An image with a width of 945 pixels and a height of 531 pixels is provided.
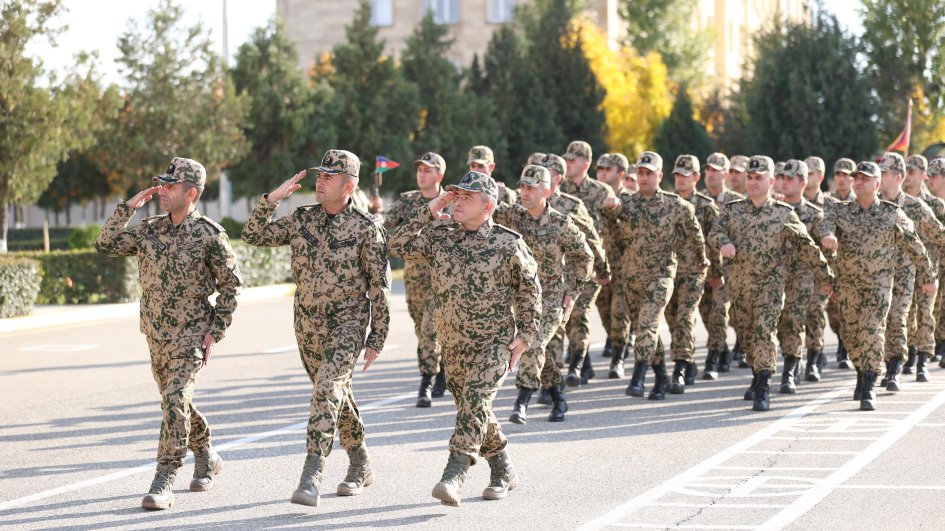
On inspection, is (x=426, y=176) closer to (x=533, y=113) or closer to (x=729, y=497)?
(x=729, y=497)

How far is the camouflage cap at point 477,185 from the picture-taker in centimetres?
817

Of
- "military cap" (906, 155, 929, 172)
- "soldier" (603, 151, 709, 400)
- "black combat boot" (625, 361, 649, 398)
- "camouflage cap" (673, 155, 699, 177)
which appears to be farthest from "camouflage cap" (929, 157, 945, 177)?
"black combat boot" (625, 361, 649, 398)

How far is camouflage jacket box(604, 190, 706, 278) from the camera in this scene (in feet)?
43.2

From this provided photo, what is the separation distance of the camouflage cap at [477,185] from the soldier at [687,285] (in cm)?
518

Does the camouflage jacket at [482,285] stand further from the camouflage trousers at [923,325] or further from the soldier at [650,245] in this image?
the camouflage trousers at [923,325]

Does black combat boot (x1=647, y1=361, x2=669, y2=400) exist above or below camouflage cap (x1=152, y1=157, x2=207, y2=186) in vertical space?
below

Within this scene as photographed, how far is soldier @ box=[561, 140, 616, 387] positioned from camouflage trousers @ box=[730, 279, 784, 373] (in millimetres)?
1171

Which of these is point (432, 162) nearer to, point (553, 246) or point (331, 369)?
point (553, 246)

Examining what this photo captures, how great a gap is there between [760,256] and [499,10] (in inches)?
2167

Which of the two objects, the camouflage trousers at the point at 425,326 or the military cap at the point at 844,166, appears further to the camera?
the military cap at the point at 844,166

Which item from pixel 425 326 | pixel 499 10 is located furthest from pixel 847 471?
pixel 499 10

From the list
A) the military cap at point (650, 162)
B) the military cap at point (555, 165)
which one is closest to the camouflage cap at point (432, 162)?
the military cap at point (555, 165)

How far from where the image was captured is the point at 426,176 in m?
12.4

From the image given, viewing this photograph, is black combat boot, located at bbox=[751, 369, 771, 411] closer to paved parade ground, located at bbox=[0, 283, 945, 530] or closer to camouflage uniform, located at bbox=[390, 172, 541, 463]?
paved parade ground, located at bbox=[0, 283, 945, 530]
